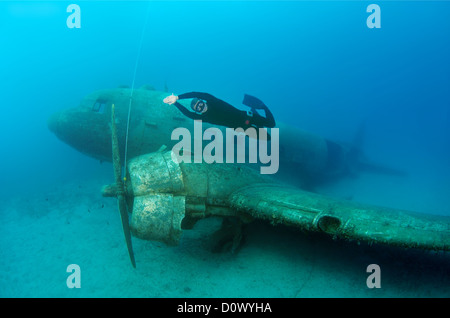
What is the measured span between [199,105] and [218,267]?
4027 mm

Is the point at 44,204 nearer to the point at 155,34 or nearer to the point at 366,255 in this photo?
the point at 366,255

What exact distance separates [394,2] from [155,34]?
3456 inches

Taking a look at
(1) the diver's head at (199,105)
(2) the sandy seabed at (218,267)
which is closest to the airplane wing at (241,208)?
(2) the sandy seabed at (218,267)

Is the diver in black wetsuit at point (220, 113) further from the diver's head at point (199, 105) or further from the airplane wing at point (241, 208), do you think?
the airplane wing at point (241, 208)

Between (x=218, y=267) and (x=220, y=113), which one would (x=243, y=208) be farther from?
(x=220, y=113)

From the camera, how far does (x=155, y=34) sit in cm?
9519

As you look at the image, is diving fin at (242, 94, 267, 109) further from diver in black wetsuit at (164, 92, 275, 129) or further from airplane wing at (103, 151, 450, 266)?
airplane wing at (103, 151, 450, 266)

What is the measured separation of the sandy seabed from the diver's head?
340 centimetres

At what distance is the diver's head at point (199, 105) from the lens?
628cm

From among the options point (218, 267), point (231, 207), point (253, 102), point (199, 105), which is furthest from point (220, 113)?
point (218, 267)

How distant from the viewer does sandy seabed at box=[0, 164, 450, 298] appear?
436cm

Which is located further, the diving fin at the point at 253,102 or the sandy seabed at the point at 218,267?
the diving fin at the point at 253,102

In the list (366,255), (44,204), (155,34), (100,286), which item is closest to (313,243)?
(366,255)

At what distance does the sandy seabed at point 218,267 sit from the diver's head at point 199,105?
3.40 m
